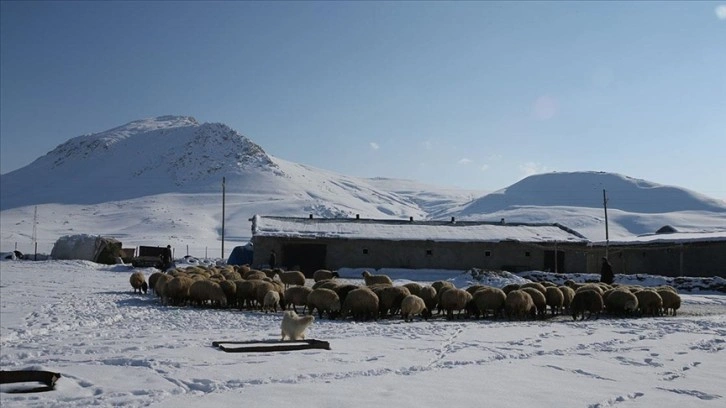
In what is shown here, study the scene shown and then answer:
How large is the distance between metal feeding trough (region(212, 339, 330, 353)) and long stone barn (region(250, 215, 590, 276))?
2514 centimetres

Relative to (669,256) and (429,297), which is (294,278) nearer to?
(429,297)

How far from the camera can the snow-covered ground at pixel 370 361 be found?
25.4 feet

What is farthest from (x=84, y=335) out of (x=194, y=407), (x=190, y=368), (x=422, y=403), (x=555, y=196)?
(x=555, y=196)

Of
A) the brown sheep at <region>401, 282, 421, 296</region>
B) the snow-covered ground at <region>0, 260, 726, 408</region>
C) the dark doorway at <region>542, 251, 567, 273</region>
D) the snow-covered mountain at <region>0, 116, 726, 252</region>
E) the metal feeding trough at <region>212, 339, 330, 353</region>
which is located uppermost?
the snow-covered mountain at <region>0, 116, 726, 252</region>

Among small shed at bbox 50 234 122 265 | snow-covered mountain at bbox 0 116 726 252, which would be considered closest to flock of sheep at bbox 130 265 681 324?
small shed at bbox 50 234 122 265

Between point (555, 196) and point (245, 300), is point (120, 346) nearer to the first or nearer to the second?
point (245, 300)

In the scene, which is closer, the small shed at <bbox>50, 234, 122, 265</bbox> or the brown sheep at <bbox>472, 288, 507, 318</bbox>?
the brown sheep at <bbox>472, 288, 507, 318</bbox>

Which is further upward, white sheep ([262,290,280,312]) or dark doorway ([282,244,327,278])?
dark doorway ([282,244,327,278])

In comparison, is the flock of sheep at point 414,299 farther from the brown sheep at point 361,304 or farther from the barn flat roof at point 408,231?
the barn flat roof at point 408,231

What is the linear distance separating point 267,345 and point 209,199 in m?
129

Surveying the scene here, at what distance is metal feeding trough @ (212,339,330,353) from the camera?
34.0 feet

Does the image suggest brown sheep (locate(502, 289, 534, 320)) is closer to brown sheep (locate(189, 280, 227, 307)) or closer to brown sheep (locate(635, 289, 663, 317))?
brown sheep (locate(635, 289, 663, 317))

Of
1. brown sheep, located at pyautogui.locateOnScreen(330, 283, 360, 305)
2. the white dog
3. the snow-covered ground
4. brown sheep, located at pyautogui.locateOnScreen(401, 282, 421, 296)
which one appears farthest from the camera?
brown sheep, located at pyautogui.locateOnScreen(401, 282, 421, 296)

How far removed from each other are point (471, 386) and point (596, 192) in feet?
618
